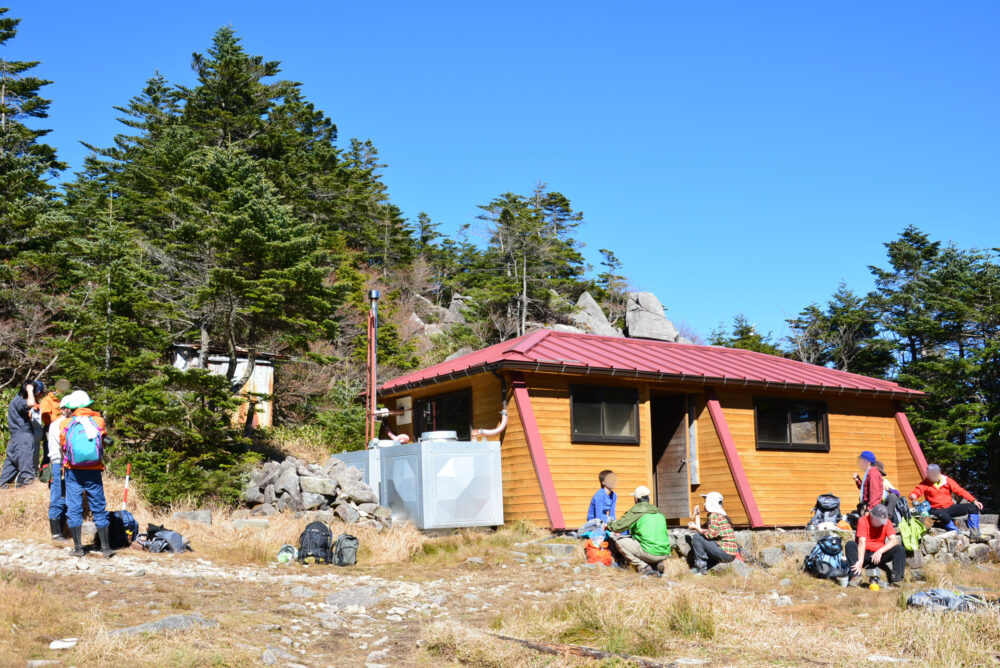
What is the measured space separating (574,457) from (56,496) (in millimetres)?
8142

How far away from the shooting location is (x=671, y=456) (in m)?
16.9

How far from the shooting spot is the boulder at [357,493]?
46.2 ft

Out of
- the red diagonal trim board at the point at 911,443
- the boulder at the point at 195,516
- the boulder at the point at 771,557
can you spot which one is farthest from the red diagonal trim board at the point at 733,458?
the boulder at the point at 195,516

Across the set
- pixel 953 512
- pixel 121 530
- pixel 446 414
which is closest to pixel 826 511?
pixel 953 512

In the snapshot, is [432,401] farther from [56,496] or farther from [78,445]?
[78,445]

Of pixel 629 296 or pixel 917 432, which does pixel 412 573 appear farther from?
pixel 629 296

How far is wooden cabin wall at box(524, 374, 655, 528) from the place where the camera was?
47.4 ft

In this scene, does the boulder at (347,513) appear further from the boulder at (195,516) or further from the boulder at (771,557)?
the boulder at (771,557)

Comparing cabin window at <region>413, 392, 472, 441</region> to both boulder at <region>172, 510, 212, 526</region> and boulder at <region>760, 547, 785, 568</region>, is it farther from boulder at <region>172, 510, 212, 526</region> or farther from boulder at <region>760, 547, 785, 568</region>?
boulder at <region>760, 547, 785, 568</region>

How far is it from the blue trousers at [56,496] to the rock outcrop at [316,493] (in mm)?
3919

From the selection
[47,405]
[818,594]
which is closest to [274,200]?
[47,405]

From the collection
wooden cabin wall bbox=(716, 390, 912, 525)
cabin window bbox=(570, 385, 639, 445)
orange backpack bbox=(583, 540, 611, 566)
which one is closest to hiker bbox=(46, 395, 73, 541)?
orange backpack bbox=(583, 540, 611, 566)

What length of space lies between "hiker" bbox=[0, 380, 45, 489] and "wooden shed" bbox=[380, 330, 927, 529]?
22.8ft

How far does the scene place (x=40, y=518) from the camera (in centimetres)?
1177
